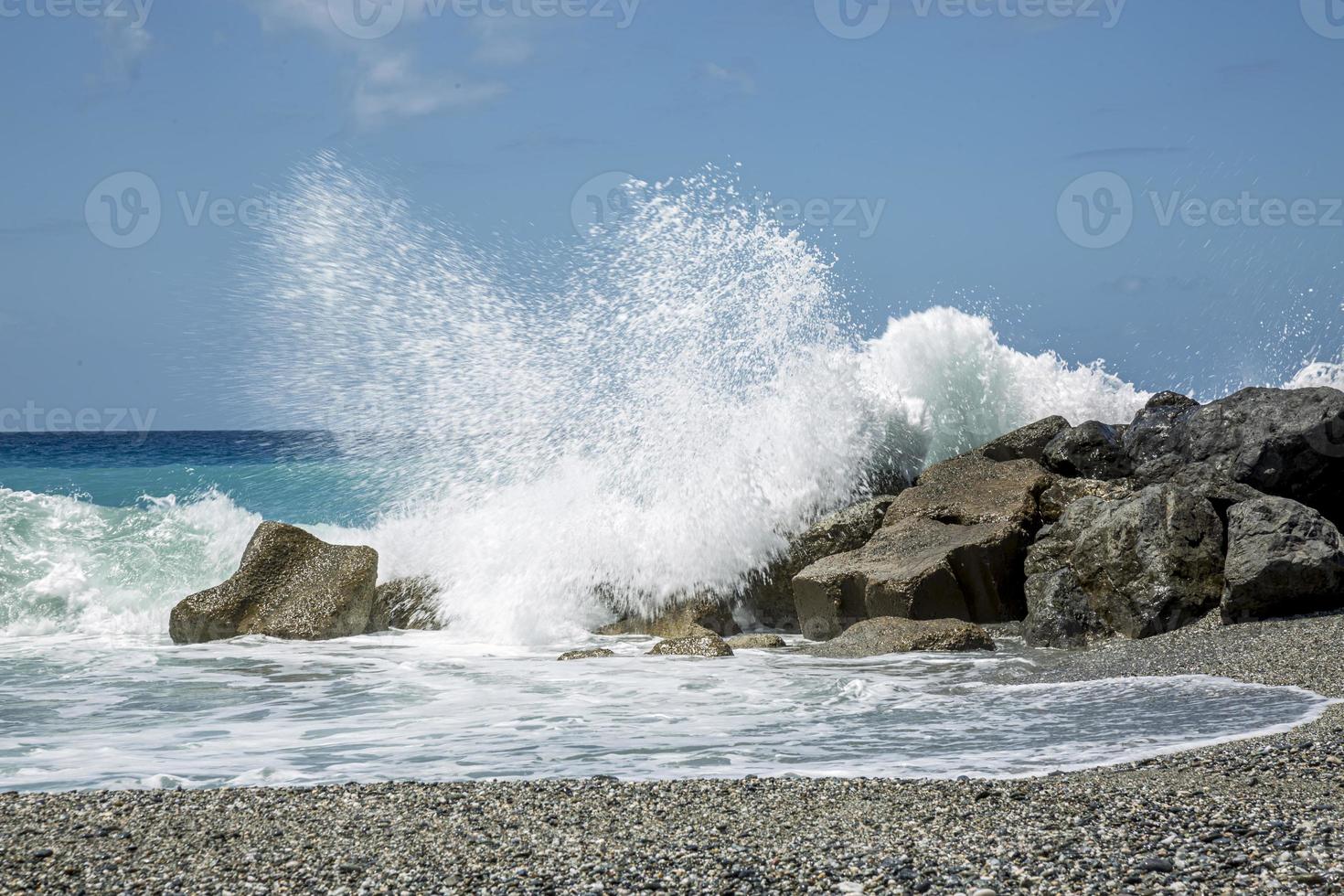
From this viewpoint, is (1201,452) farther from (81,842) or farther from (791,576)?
(81,842)

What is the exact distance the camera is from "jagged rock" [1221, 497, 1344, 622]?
761cm

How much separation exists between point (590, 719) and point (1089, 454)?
596cm

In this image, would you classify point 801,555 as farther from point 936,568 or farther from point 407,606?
point 407,606

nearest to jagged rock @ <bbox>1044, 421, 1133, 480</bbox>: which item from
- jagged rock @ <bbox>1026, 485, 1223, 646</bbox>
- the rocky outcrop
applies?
the rocky outcrop

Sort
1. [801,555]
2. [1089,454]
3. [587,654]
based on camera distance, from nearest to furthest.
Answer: [587,654] < [801,555] < [1089,454]

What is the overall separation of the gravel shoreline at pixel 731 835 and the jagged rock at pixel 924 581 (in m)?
3.88

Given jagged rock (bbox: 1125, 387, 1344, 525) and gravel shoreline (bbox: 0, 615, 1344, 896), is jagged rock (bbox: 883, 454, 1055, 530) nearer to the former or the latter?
jagged rock (bbox: 1125, 387, 1344, 525)

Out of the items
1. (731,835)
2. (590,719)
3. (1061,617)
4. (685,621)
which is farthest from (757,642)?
(731,835)

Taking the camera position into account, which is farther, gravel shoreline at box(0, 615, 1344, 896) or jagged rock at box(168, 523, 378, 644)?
jagged rock at box(168, 523, 378, 644)

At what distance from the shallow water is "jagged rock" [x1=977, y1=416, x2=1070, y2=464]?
3.33 m

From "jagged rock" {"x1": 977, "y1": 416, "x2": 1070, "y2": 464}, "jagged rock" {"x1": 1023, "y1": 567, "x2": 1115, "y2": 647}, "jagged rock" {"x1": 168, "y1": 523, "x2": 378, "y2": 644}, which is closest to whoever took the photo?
"jagged rock" {"x1": 1023, "y1": 567, "x2": 1115, "y2": 647}

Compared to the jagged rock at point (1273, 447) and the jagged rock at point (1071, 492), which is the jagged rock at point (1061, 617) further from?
the jagged rock at point (1273, 447)

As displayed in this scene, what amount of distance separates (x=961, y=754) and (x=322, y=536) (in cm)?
1036

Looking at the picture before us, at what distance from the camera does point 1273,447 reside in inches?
359
